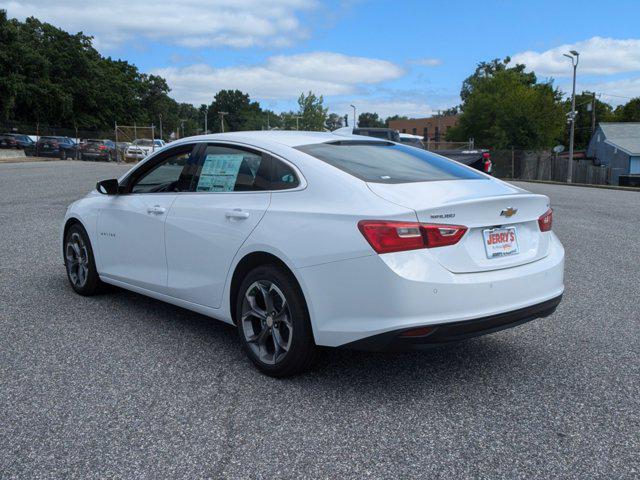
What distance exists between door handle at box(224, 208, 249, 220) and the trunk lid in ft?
2.84

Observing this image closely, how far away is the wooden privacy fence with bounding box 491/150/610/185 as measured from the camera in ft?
144

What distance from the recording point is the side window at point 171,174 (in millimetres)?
4918

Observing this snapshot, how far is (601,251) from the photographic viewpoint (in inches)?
357

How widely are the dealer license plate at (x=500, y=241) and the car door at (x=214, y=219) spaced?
1.35 metres

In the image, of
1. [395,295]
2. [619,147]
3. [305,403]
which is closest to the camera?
[395,295]

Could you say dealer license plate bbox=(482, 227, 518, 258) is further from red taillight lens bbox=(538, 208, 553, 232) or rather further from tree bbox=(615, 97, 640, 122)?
tree bbox=(615, 97, 640, 122)

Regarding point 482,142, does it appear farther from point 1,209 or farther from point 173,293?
point 173,293

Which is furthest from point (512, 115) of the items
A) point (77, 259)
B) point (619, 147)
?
point (77, 259)

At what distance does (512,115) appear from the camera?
61.6 m

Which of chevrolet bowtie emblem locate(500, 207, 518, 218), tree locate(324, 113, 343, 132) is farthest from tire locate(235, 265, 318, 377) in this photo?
tree locate(324, 113, 343, 132)

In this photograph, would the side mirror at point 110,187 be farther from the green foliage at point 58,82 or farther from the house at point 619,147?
the green foliage at point 58,82

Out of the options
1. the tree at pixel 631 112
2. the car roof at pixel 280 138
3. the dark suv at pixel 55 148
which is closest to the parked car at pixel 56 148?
the dark suv at pixel 55 148

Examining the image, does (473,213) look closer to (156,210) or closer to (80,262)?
(156,210)

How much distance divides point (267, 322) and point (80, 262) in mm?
2814
